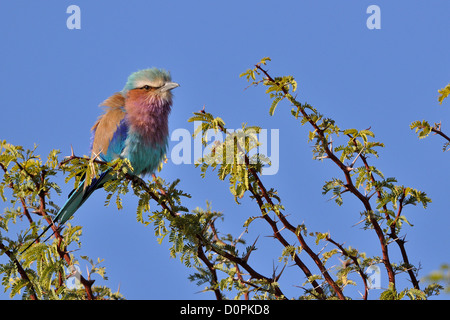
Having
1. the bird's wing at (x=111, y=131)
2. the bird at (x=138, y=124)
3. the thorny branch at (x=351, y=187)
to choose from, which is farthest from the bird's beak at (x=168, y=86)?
the thorny branch at (x=351, y=187)

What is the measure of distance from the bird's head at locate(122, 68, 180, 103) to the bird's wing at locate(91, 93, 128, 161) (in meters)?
0.25

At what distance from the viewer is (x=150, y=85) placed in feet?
22.6

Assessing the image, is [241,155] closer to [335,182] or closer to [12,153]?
[335,182]

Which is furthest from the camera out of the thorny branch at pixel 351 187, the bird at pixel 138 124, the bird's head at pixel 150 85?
the bird's head at pixel 150 85

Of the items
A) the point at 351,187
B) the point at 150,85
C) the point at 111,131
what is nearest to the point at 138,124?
the point at 111,131

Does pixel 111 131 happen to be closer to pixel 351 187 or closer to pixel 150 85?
pixel 150 85

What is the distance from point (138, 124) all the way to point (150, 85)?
68 cm

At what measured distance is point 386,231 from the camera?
3875 millimetres

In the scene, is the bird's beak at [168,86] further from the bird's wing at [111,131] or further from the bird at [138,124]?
the bird's wing at [111,131]

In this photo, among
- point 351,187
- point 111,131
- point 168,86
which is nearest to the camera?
point 351,187

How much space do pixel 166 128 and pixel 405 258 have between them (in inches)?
146

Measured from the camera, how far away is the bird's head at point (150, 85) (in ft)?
22.4

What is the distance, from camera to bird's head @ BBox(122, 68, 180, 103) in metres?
6.82

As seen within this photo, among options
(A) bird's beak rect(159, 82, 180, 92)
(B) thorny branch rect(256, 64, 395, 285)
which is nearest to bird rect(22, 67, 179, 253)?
(A) bird's beak rect(159, 82, 180, 92)
